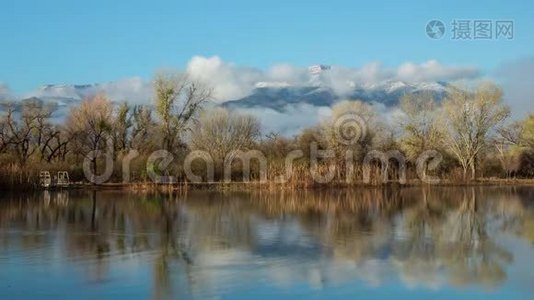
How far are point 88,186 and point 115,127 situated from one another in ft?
29.3

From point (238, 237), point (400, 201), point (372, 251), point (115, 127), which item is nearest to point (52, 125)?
point (115, 127)

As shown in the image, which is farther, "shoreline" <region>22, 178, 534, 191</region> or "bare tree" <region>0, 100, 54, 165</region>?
"bare tree" <region>0, 100, 54, 165</region>

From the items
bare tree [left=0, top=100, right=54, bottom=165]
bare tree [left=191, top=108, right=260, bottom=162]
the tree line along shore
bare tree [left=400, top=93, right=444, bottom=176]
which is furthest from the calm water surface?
bare tree [left=400, top=93, right=444, bottom=176]

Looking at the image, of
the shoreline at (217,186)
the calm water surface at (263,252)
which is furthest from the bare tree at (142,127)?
the calm water surface at (263,252)

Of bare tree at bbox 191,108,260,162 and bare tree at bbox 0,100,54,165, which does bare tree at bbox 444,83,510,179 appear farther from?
bare tree at bbox 0,100,54,165

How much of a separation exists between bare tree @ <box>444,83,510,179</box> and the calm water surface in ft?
80.0

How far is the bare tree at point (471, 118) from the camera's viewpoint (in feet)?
142

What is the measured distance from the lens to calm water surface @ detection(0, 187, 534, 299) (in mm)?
8078

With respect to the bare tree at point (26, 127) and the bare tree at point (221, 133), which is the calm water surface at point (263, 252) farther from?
the bare tree at point (221, 133)

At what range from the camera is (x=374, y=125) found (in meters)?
45.0

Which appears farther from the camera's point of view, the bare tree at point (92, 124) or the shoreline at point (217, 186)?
the bare tree at point (92, 124)

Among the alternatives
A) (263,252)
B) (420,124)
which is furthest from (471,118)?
(263,252)

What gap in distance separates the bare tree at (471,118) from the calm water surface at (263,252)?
2439cm

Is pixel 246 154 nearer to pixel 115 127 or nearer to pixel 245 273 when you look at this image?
pixel 115 127
